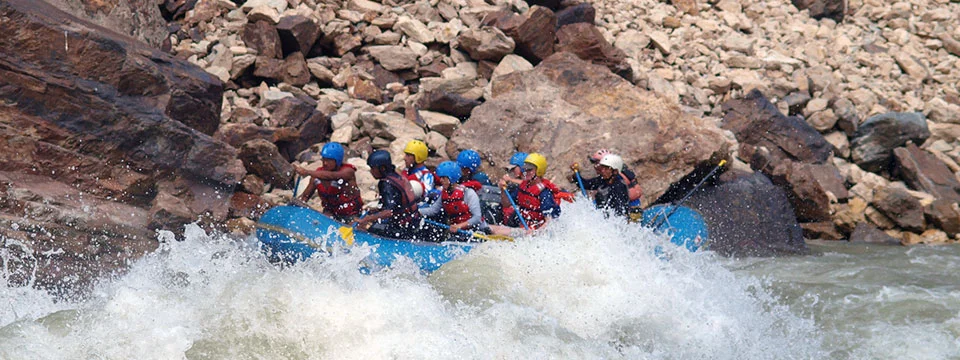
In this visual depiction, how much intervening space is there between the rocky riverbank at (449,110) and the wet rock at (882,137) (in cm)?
3

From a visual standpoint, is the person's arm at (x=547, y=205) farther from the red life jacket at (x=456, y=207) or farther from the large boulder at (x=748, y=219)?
the large boulder at (x=748, y=219)

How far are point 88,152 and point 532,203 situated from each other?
3979 mm

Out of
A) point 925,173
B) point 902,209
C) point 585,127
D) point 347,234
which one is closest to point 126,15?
point 347,234

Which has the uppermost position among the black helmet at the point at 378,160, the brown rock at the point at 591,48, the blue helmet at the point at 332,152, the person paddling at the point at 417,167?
the black helmet at the point at 378,160

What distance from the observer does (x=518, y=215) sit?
7.25 meters

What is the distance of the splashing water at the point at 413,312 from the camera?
157 inches

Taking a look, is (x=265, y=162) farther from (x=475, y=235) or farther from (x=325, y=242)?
(x=475, y=235)

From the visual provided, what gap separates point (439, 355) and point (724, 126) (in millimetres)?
8664

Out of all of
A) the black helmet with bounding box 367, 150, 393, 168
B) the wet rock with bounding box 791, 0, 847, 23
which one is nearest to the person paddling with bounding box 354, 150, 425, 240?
the black helmet with bounding box 367, 150, 393, 168

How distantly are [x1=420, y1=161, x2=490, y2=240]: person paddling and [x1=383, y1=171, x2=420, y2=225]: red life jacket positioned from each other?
6.2 inches

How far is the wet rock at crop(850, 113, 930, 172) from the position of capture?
12.0 m

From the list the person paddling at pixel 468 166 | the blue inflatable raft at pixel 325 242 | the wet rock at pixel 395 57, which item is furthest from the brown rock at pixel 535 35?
the blue inflatable raft at pixel 325 242

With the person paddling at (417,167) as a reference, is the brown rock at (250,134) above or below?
below

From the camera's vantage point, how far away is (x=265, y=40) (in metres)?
11.3
